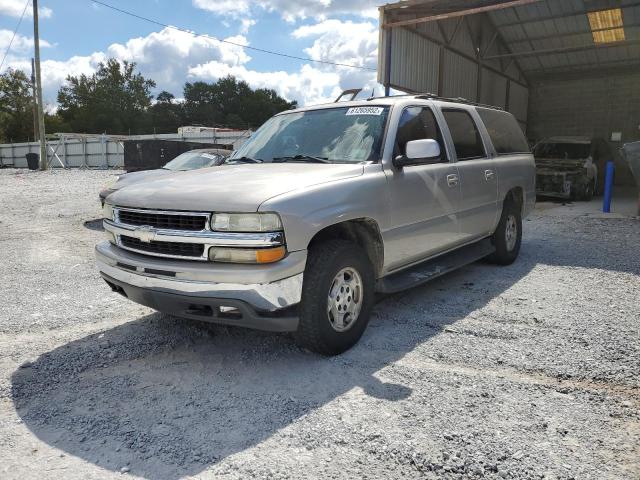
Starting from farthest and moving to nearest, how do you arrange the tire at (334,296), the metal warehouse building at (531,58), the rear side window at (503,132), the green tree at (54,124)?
the green tree at (54,124)
the metal warehouse building at (531,58)
the rear side window at (503,132)
the tire at (334,296)

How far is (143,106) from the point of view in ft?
258

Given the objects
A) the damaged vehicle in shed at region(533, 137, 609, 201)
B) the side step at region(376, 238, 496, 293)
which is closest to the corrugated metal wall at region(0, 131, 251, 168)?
the damaged vehicle in shed at region(533, 137, 609, 201)

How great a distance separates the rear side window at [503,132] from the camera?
5977 millimetres

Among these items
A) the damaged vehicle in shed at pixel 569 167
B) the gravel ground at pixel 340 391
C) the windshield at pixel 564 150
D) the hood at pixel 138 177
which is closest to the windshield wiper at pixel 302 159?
the gravel ground at pixel 340 391

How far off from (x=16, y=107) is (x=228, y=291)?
64.9 meters

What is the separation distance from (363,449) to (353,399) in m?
0.52

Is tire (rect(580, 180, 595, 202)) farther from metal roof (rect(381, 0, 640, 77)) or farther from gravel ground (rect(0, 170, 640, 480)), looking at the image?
gravel ground (rect(0, 170, 640, 480))

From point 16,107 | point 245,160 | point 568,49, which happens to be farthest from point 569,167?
point 16,107

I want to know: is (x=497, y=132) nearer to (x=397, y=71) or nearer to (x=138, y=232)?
(x=138, y=232)

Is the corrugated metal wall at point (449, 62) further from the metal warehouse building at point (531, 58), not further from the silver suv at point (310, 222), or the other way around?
the silver suv at point (310, 222)

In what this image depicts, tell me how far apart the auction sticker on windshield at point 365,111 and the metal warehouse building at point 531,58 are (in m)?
9.43

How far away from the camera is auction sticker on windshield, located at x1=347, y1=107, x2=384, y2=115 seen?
4.39 metres

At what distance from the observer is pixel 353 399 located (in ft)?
10.2

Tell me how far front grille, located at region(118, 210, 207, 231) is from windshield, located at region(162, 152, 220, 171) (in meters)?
6.40
